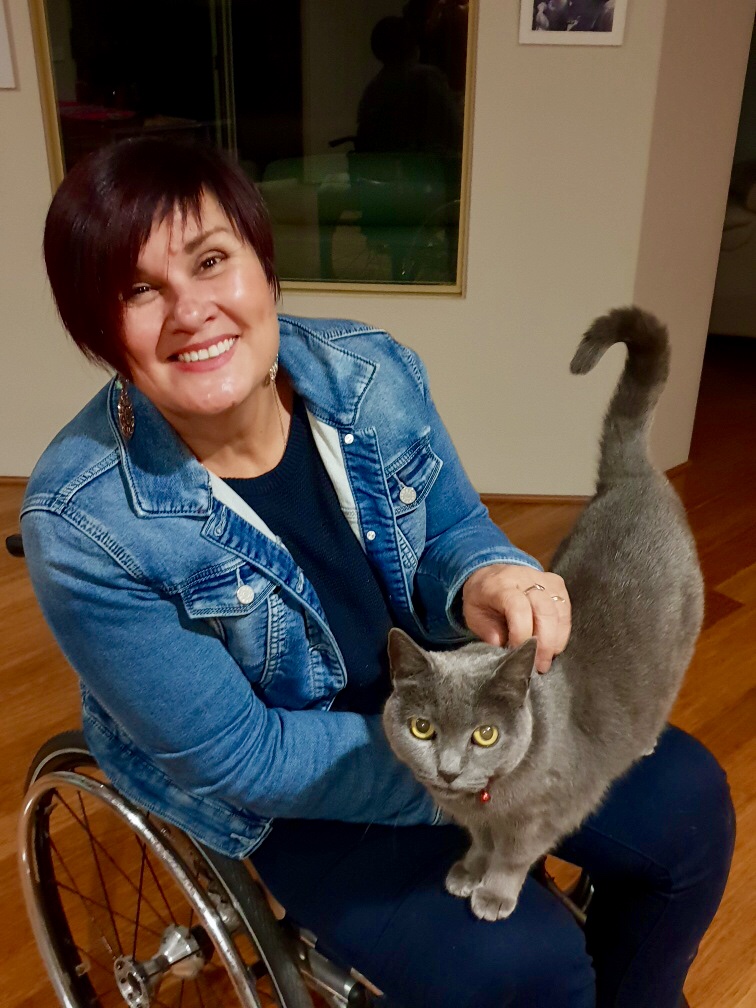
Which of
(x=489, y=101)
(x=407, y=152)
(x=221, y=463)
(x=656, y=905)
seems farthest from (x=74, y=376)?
(x=656, y=905)

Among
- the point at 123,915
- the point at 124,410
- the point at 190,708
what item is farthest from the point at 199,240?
Answer: the point at 123,915

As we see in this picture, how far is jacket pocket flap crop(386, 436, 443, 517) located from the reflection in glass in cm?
145

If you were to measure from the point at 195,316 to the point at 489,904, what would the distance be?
642 millimetres

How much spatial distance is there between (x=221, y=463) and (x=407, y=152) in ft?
5.40

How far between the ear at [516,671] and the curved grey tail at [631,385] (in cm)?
48

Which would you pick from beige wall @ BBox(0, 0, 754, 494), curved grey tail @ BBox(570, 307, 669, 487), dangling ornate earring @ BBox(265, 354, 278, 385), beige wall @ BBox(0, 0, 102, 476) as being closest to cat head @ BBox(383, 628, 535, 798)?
dangling ornate earring @ BBox(265, 354, 278, 385)

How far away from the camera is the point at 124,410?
85 centimetres

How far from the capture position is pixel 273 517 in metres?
0.92

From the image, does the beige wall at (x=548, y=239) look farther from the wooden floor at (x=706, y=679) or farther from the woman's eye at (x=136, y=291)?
the woman's eye at (x=136, y=291)

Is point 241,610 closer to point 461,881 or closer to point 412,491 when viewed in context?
point 412,491

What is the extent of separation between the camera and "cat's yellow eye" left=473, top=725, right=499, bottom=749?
2.56ft

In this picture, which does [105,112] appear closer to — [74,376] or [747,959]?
[74,376]

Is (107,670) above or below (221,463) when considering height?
below

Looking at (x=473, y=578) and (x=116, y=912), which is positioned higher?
(x=473, y=578)
